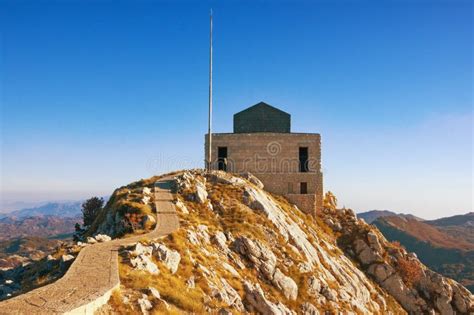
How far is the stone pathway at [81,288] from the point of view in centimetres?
1245

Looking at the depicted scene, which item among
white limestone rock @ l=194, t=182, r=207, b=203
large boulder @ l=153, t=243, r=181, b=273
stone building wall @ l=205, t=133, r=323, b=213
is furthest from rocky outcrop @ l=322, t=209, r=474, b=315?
large boulder @ l=153, t=243, r=181, b=273

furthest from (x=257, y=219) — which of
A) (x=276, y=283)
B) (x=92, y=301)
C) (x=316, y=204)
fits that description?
(x=92, y=301)

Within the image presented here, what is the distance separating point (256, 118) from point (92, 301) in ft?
144

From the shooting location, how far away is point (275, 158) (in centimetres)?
5019

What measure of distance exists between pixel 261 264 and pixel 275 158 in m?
23.0

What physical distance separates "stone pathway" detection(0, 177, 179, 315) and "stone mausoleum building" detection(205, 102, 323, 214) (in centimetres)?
2697

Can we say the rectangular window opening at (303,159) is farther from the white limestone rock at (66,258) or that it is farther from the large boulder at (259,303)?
the white limestone rock at (66,258)

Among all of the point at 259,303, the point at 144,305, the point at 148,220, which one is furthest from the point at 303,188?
the point at 144,305

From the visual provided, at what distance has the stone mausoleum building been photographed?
163 feet

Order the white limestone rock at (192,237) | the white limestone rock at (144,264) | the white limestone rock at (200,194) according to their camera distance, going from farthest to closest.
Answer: the white limestone rock at (200,194), the white limestone rock at (192,237), the white limestone rock at (144,264)

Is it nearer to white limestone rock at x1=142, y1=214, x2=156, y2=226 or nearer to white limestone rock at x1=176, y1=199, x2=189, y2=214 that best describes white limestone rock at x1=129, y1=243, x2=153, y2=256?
white limestone rock at x1=142, y1=214, x2=156, y2=226

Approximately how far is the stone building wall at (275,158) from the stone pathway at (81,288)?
1063 inches

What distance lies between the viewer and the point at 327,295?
31688mm

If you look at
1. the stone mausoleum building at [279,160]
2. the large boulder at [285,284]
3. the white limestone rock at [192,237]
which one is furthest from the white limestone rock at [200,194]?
the stone mausoleum building at [279,160]
